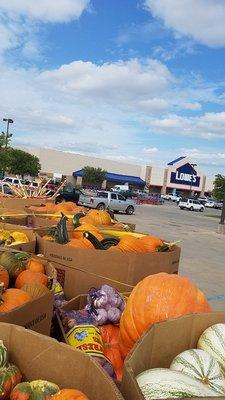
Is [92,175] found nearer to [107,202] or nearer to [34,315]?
[107,202]

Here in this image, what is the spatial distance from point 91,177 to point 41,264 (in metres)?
81.4

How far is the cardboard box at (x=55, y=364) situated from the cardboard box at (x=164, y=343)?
10 centimetres


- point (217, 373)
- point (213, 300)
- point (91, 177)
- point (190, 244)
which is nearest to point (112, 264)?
point (217, 373)

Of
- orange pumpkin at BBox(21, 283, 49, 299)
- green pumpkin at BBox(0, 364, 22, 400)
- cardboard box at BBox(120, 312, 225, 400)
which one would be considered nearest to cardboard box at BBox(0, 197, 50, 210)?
orange pumpkin at BBox(21, 283, 49, 299)

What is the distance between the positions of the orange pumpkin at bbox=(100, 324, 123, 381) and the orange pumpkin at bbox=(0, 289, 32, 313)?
1.88 feet

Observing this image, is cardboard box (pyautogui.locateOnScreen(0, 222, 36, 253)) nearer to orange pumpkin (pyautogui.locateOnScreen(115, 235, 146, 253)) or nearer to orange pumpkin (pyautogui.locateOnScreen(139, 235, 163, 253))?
orange pumpkin (pyautogui.locateOnScreen(115, 235, 146, 253))

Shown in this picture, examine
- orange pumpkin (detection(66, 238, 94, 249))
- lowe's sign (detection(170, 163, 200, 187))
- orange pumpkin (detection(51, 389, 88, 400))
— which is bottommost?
orange pumpkin (detection(51, 389, 88, 400))

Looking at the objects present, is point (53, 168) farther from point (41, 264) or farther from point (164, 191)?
point (41, 264)

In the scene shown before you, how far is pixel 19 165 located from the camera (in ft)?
231

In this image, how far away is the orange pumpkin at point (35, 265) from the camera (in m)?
3.44

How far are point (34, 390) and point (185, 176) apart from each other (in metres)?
110

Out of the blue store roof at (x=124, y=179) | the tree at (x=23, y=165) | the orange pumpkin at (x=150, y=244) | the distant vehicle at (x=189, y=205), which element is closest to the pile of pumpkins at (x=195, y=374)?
the orange pumpkin at (x=150, y=244)

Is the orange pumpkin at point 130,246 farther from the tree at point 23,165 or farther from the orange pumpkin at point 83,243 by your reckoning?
the tree at point 23,165

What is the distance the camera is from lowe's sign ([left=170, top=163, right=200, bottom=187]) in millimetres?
107062
